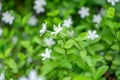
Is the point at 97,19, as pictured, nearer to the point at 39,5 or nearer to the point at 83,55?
the point at 39,5

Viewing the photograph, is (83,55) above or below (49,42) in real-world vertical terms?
below

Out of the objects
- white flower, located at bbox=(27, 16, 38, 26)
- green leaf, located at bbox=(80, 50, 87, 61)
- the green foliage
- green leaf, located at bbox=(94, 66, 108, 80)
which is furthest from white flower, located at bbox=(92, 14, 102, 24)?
green leaf, located at bbox=(94, 66, 108, 80)

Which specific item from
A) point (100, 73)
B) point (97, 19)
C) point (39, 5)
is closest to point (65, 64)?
point (100, 73)

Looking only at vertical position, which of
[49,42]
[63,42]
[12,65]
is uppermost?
[49,42]

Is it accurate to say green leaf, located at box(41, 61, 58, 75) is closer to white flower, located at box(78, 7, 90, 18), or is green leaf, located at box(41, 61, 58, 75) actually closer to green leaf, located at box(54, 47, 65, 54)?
green leaf, located at box(54, 47, 65, 54)

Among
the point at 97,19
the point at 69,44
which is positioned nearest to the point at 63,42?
the point at 69,44

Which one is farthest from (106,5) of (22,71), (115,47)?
(22,71)

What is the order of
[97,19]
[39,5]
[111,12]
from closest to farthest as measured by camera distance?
[111,12]
[97,19]
[39,5]

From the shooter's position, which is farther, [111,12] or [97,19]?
[97,19]

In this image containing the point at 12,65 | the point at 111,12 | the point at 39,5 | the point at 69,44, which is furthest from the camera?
the point at 39,5

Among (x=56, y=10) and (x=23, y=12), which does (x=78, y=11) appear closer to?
(x=56, y=10)

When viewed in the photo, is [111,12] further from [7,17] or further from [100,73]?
[7,17]
